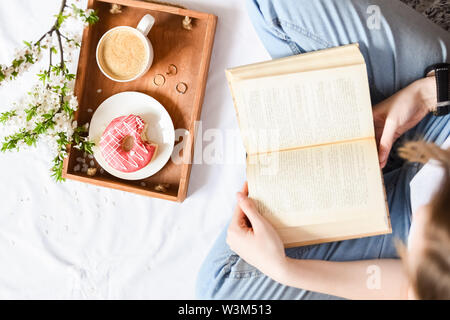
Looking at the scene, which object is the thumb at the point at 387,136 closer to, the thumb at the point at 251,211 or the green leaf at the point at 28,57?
the thumb at the point at 251,211

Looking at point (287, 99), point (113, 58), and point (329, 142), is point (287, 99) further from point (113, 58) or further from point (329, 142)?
point (113, 58)

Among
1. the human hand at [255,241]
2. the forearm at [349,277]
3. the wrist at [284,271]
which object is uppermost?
the human hand at [255,241]

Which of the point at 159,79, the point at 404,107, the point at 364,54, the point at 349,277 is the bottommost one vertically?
the point at 349,277

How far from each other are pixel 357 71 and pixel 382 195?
21 centimetres

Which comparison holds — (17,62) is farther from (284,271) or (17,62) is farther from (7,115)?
(284,271)

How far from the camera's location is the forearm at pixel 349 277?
0.63 meters

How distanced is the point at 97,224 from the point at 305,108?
53 cm

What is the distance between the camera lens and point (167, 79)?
0.73 metres

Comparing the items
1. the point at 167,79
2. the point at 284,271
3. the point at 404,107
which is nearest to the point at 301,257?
the point at 284,271

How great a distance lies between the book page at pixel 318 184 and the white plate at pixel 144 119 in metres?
0.20

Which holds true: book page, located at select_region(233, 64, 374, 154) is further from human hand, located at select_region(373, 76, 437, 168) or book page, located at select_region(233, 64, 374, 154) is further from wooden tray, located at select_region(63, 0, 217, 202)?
wooden tray, located at select_region(63, 0, 217, 202)

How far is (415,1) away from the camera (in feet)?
2.60

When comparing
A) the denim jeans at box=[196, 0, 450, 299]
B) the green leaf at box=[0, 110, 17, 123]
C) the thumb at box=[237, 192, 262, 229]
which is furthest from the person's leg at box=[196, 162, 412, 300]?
the green leaf at box=[0, 110, 17, 123]

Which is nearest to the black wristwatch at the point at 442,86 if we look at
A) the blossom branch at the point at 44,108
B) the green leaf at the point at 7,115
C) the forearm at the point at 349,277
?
the forearm at the point at 349,277
